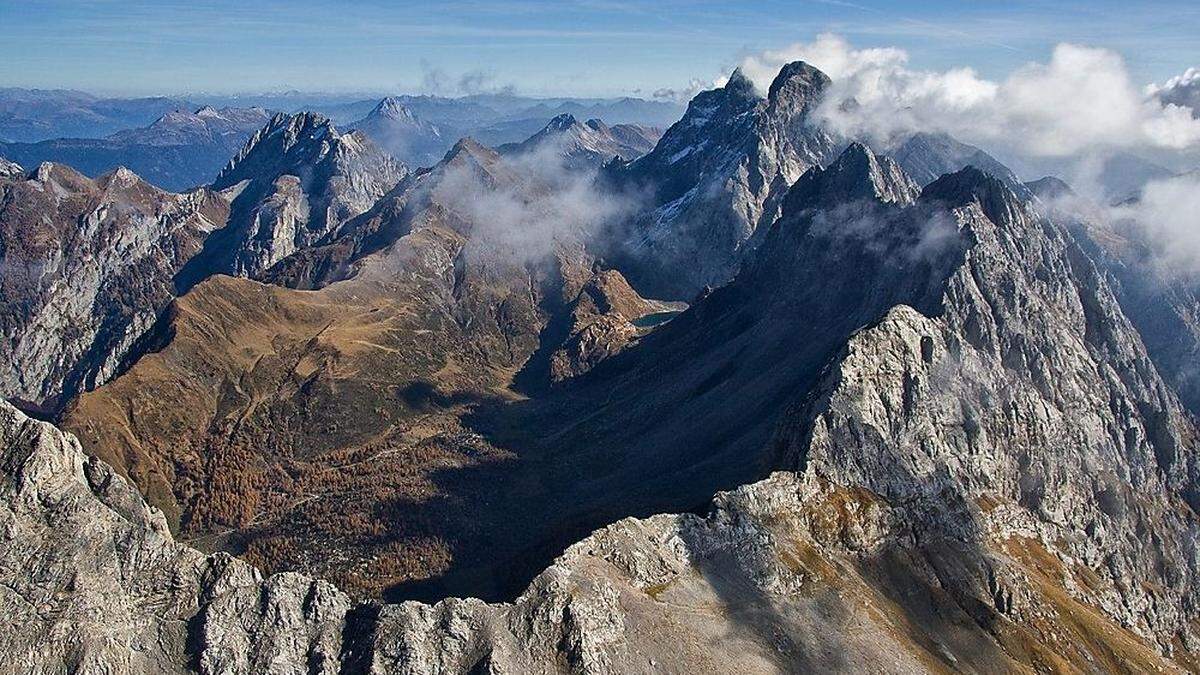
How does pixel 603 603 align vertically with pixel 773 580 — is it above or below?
below

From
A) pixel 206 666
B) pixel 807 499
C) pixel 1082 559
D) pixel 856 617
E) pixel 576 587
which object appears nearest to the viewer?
pixel 206 666

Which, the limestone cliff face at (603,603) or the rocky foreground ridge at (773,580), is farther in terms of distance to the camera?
the rocky foreground ridge at (773,580)

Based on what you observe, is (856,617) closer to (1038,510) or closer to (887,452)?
(887,452)

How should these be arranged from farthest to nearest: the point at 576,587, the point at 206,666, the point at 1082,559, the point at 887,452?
the point at 1082,559, the point at 887,452, the point at 576,587, the point at 206,666

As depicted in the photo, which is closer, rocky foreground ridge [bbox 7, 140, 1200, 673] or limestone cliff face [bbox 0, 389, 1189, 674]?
limestone cliff face [bbox 0, 389, 1189, 674]

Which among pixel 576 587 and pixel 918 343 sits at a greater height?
pixel 918 343

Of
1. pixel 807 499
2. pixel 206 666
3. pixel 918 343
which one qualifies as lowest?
pixel 206 666

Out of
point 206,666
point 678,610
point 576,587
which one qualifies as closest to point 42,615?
point 206,666

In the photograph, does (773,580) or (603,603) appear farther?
(773,580)

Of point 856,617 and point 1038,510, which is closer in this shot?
point 856,617

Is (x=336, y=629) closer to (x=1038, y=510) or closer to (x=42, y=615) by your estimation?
(x=42, y=615)

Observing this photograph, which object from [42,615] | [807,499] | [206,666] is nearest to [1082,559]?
[807,499]
